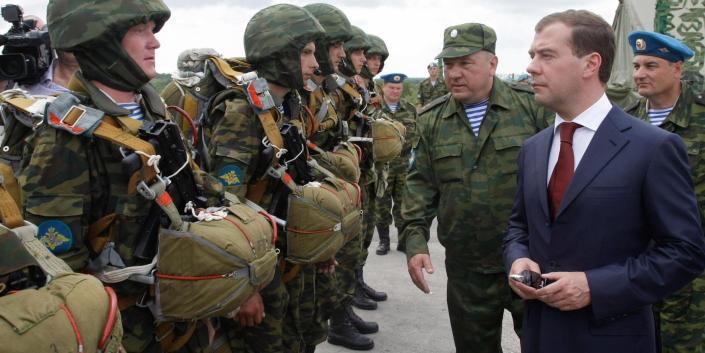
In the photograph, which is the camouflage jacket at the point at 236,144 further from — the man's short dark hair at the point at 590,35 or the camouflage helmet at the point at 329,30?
the camouflage helmet at the point at 329,30

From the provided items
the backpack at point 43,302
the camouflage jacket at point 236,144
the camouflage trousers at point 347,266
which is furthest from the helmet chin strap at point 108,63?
the camouflage trousers at point 347,266

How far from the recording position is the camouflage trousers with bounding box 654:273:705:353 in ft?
12.0

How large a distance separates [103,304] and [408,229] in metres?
2.10

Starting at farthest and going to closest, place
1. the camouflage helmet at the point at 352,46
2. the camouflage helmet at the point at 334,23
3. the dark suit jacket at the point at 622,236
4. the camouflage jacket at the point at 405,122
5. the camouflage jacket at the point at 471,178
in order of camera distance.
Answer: the camouflage jacket at the point at 405,122
the camouflage helmet at the point at 352,46
the camouflage helmet at the point at 334,23
the camouflage jacket at the point at 471,178
the dark suit jacket at the point at 622,236

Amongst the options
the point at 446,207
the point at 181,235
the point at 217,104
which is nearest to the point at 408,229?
the point at 446,207

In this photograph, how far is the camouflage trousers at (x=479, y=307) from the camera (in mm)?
3352

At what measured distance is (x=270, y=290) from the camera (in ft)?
10.5

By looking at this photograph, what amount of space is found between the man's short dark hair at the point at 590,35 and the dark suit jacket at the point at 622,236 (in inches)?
9.0

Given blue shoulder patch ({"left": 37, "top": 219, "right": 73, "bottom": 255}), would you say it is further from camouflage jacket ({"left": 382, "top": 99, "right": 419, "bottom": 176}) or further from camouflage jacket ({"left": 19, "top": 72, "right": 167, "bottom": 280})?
camouflage jacket ({"left": 382, "top": 99, "right": 419, "bottom": 176})

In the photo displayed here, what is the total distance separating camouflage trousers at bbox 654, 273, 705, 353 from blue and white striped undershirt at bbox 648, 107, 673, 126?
1083 mm

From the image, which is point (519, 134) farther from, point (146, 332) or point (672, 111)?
point (146, 332)

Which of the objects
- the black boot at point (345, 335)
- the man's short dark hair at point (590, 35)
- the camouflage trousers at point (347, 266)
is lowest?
the black boot at point (345, 335)

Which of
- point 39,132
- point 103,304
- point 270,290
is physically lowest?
point 270,290

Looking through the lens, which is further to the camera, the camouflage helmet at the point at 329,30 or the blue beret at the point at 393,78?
the blue beret at the point at 393,78
